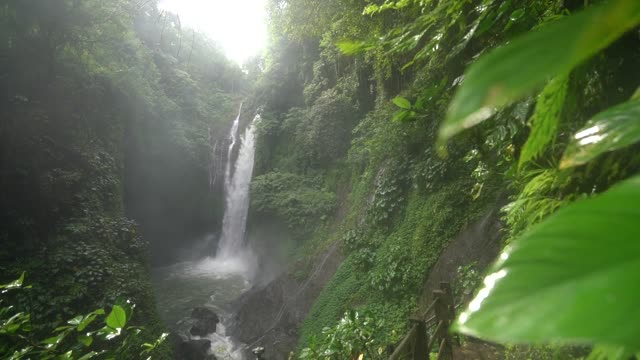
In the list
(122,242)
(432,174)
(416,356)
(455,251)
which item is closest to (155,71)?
(122,242)

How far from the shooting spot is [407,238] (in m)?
6.08

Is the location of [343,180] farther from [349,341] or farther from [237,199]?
[349,341]

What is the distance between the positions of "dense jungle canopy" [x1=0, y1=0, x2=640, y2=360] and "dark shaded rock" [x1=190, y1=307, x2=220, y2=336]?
0.48ft

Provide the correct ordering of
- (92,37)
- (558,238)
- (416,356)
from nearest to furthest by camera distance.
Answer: (558,238) < (416,356) < (92,37)

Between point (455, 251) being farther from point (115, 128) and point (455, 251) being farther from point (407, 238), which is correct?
point (115, 128)

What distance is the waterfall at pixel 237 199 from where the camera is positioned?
15.2 metres

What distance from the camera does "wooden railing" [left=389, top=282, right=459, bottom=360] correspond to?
2801mm

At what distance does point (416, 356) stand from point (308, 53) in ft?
38.2

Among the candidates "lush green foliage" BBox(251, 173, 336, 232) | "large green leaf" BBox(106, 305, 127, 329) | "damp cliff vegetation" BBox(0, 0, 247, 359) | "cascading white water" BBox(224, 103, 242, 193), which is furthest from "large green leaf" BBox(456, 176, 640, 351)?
"cascading white water" BBox(224, 103, 242, 193)

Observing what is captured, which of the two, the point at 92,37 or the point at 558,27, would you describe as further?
the point at 92,37

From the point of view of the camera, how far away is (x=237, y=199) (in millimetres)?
15750

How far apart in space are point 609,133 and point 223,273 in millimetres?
14418

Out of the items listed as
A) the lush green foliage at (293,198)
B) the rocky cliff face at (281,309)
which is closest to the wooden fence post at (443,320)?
the rocky cliff face at (281,309)

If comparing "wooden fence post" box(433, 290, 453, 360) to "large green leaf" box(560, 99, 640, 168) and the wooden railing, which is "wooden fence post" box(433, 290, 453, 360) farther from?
"large green leaf" box(560, 99, 640, 168)
